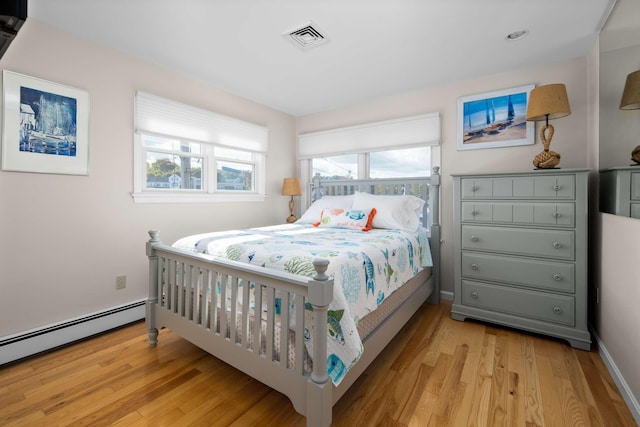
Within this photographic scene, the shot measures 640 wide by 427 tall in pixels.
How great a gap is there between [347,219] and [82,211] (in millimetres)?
2166

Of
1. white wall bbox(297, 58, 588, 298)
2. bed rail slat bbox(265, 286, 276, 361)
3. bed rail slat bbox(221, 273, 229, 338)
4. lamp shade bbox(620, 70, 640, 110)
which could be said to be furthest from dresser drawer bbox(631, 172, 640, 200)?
bed rail slat bbox(221, 273, 229, 338)

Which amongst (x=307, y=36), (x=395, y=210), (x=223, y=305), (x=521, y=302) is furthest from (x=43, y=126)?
(x=521, y=302)

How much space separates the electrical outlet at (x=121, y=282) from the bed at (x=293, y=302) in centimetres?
58

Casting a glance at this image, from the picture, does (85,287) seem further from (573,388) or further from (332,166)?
(573,388)

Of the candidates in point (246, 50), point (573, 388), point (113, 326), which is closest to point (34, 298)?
point (113, 326)

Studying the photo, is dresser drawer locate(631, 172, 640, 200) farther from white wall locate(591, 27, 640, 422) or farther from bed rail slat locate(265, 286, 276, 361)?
bed rail slat locate(265, 286, 276, 361)

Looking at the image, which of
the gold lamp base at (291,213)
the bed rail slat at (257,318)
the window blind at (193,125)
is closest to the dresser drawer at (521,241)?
the bed rail slat at (257,318)

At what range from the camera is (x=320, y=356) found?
1236mm

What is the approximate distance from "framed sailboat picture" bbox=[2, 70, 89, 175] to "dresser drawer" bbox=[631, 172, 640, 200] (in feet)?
11.9

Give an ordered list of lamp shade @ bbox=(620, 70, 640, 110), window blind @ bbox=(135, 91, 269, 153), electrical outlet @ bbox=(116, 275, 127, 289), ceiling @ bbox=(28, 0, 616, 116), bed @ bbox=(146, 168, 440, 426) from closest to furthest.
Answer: bed @ bbox=(146, 168, 440, 426) → lamp shade @ bbox=(620, 70, 640, 110) → ceiling @ bbox=(28, 0, 616, 116) → electrical outlet @ bbox=(116, 275, 127, 289) → window blind @ bbox=(135, 91, 269, 153)

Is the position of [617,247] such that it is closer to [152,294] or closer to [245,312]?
[245,312]

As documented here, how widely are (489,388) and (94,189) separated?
119 inches

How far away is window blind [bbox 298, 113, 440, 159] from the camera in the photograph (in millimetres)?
3197

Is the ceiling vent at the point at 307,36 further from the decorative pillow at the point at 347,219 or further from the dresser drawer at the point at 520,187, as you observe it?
the dresser drawer at the point at 520,187
